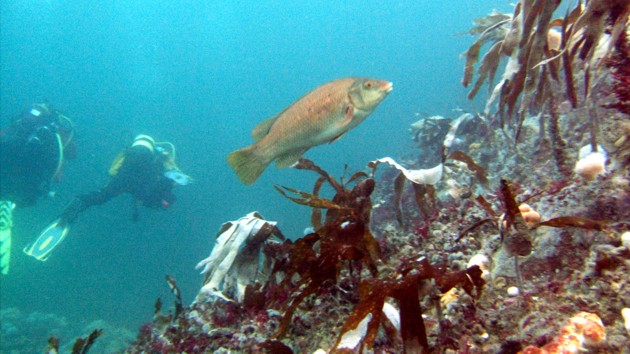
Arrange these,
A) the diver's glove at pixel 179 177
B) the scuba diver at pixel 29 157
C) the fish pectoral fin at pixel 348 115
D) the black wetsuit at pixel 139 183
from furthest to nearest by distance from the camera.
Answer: the black wetsuit at pixel 139 183 → the diver's glove at pixel 179 177 → the scuba diver at pixel 29 157 → the fish pectoral fin at pixel 348 115

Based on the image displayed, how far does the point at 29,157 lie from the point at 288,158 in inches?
510

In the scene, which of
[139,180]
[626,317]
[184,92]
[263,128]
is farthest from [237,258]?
[184,92]

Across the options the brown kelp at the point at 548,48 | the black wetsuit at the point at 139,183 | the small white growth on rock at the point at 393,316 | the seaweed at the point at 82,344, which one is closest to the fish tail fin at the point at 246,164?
the small white growth on rock at the point at 393,316

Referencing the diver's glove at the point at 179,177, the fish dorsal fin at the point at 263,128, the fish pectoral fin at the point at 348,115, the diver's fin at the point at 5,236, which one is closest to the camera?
the fish pectoral fin at the point at 348,115

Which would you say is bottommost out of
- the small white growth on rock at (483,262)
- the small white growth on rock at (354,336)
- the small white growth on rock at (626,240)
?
the small white growth on rock at (626,240)

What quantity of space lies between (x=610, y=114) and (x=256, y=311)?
2.94 metres

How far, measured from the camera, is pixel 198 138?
362 feet

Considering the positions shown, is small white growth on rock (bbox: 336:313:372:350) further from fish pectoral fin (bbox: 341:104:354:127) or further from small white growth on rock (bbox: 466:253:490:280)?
fish pectoral fin (bbox: 341:104:354:127)

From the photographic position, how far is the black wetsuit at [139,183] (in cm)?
1272

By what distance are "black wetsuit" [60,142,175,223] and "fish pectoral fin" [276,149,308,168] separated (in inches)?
441

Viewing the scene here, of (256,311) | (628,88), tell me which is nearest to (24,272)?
(256,311)

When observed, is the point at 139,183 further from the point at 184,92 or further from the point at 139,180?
the point at 184,92

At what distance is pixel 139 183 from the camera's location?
43.5ft

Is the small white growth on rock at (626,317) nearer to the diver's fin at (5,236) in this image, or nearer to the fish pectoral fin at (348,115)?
the fish pectoral fin at (348,115)
